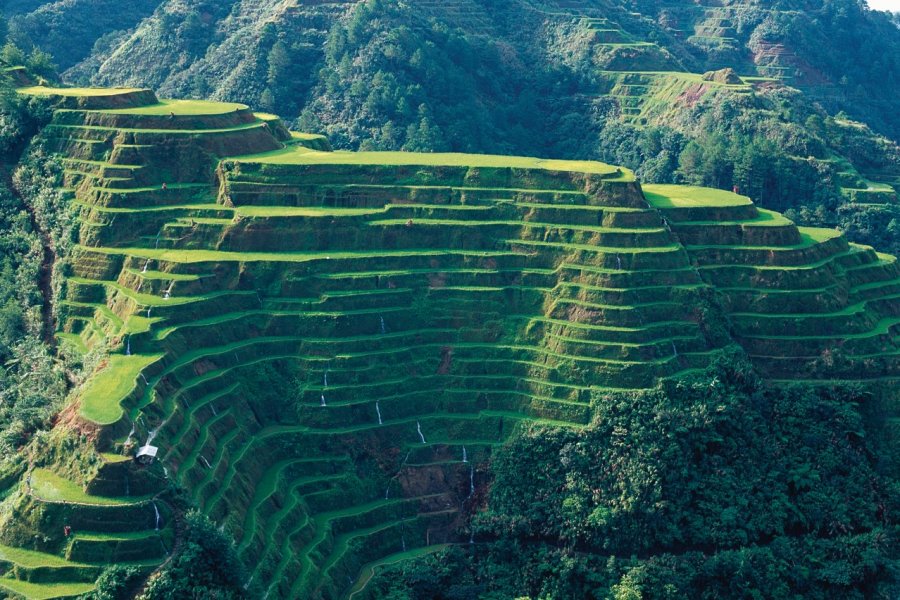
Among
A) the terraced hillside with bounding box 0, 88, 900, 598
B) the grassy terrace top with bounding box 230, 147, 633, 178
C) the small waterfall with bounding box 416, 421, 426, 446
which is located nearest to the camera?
the terraced hillside with bounding box 0, 88, 900, 598

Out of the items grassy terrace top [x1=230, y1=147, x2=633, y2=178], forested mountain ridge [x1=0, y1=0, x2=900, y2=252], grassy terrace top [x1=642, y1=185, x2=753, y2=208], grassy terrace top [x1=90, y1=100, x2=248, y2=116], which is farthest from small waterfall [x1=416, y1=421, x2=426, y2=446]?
forested mountain ridge [x1=0, y1=0, x2=900, y2=252]

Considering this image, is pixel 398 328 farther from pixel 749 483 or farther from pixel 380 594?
pixel 749 483

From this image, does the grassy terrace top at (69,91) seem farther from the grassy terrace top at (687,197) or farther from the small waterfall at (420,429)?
the grassy terrace top at (687,197)

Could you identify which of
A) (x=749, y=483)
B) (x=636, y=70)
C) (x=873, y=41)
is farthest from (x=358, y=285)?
(x=873, y=41)

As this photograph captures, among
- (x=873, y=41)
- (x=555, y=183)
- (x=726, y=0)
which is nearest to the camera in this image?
(x=555, y=183)

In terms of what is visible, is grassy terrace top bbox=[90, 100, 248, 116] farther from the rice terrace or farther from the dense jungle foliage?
the dense jungle foliage

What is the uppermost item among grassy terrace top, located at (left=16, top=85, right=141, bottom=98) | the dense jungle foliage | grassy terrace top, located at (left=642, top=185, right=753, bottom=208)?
grassy terrace top, located at (left=16, top=85, right=141, bottom=98)

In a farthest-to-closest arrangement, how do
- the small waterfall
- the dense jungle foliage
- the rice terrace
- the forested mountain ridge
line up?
the forested mountain ridge < the small waterfall < the dense jungle foliage < the rice terrace
